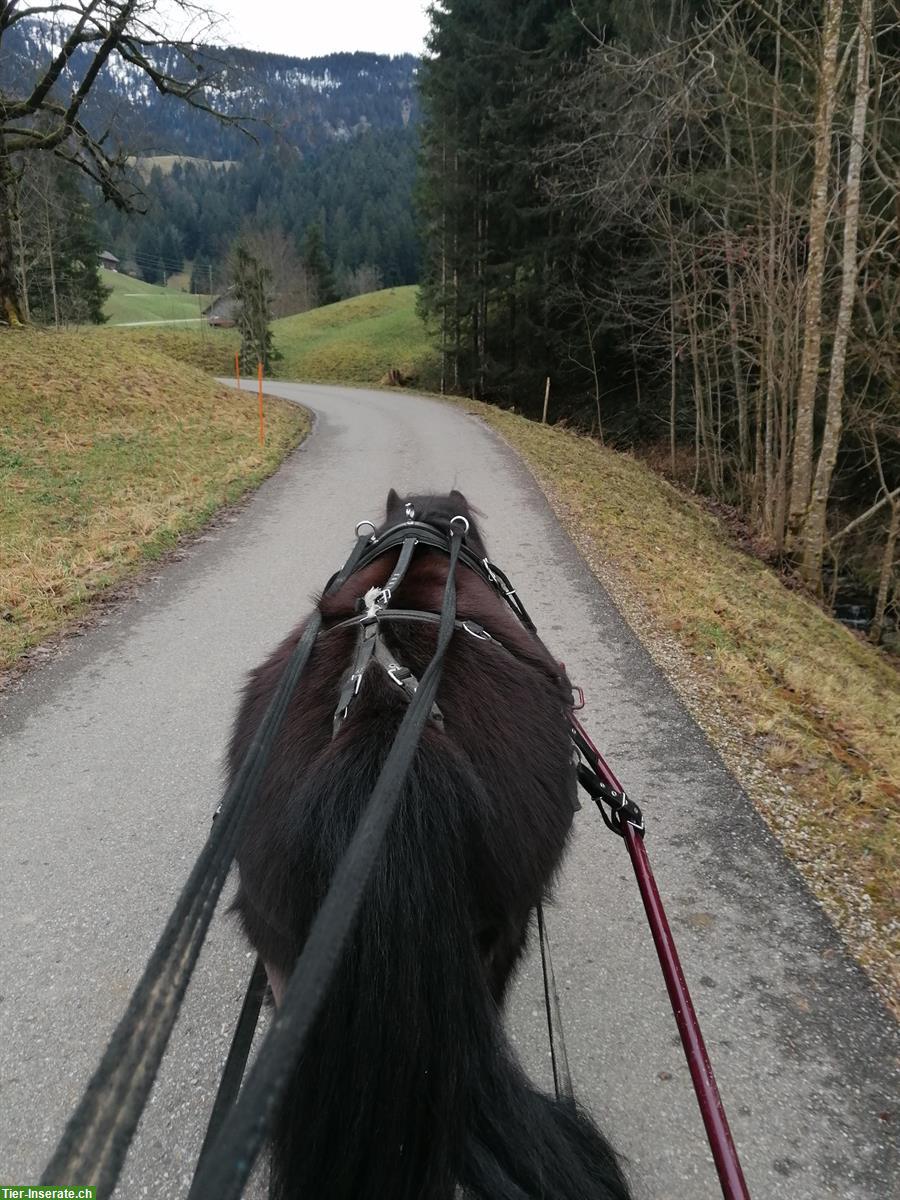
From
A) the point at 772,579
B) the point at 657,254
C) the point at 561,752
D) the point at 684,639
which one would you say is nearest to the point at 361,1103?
the point at 561,752

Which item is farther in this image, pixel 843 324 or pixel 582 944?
pixel 843 324

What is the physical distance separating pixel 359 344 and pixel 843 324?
133 ft

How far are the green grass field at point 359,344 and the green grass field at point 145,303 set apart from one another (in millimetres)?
17671

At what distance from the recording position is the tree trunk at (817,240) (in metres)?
7.79

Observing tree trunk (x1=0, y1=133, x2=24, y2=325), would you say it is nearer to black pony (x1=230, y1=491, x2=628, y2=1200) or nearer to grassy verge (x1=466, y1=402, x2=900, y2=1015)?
Answer: grassy verge (x1=466, y1=402, x2=900, y2=1015)

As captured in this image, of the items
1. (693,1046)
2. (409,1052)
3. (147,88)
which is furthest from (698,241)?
(409,1052)

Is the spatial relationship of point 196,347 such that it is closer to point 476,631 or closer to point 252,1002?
point 476,631

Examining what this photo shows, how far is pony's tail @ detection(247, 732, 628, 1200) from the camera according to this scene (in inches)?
47.2

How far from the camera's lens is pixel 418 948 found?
1.22 m

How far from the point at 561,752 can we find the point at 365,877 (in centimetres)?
98

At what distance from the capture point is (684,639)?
18.6 feet

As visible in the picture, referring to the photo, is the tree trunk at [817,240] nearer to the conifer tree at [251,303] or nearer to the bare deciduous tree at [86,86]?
the bare deciduous tree at [86,86]

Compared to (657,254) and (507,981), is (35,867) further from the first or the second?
(657,254)

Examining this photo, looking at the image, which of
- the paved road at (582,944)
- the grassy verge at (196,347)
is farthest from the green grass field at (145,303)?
the paved road at (582,944)
